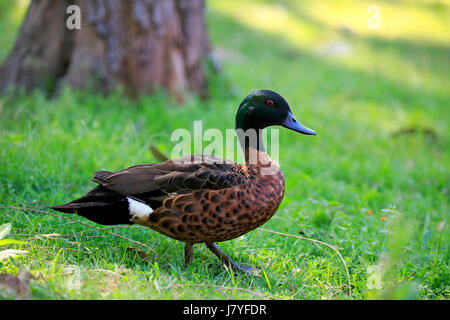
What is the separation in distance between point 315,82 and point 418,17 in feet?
15.1

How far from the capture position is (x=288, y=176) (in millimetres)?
4262

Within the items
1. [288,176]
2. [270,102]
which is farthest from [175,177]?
[288,176]

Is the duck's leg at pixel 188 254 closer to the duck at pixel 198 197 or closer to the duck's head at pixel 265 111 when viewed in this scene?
the duck at pixel 198 197

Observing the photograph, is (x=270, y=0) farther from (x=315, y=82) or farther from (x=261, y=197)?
(x=261, y=197)

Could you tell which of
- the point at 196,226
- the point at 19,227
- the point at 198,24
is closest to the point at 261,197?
the point at 196,226

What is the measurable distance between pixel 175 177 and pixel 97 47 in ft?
9.50

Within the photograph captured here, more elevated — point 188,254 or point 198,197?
point 198,197

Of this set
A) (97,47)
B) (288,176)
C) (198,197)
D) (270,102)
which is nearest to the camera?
(198,197)

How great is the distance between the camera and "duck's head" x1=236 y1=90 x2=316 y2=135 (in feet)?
9.55

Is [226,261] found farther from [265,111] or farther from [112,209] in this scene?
[265,111]

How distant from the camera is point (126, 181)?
2799 millimetres

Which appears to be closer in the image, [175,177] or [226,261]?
[175,177]

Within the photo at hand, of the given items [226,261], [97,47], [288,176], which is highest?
[97,47]
